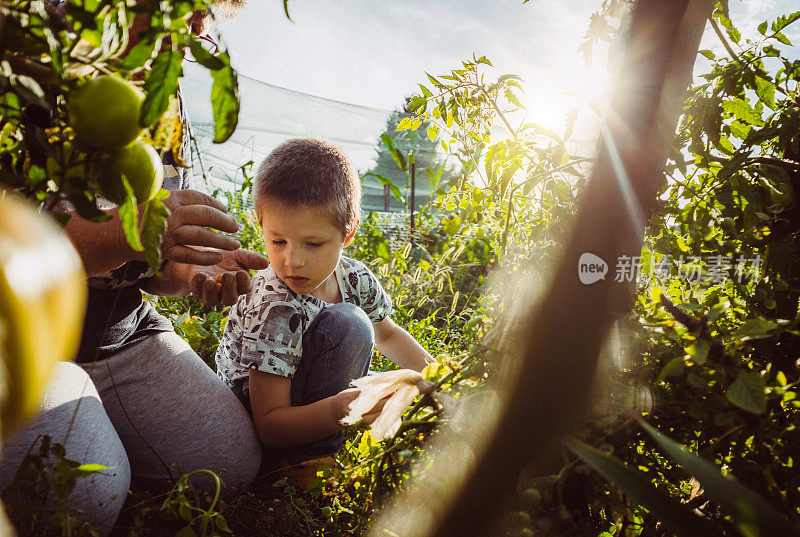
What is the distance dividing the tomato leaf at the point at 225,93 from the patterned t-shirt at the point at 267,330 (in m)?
1.18

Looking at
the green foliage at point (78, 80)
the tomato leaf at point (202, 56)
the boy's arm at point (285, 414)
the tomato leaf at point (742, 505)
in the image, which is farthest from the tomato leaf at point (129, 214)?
the boy's arm at point (285, 414)

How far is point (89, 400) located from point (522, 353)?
1.15 metres

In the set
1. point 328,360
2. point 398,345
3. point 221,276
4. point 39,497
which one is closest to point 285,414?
point 328,360

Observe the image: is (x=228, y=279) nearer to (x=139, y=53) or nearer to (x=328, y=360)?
(x=328, y=360)

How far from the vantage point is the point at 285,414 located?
56.3 inches

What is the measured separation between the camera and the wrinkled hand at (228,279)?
1.15 meters

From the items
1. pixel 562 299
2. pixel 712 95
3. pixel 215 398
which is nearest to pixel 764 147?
pixel 712 95

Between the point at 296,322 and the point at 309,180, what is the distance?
0.49 metres

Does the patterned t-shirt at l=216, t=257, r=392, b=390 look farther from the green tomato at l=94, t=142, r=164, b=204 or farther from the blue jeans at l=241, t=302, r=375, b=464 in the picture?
the green tomato at l=94, t=142, r=164, b=204

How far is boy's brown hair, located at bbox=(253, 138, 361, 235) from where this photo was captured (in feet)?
5.09

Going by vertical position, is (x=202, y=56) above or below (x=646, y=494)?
above

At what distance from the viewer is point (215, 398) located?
1500 millimetres

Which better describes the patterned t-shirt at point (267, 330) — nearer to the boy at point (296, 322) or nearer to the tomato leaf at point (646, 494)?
the boy at point (296, 322)

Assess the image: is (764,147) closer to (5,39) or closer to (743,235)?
(743,235)
